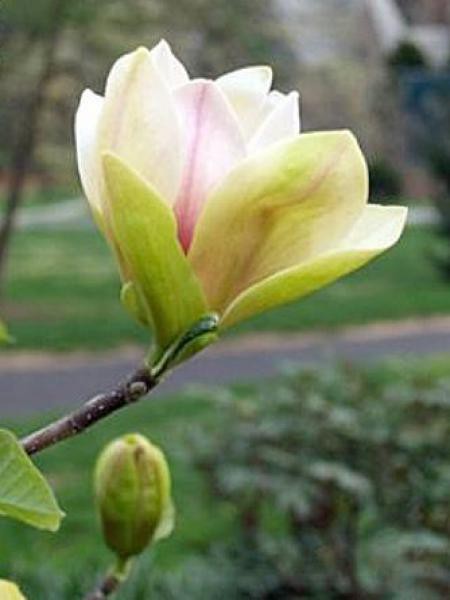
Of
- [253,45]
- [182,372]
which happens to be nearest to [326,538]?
[182,372]

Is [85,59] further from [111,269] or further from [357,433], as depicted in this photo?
[357,433]

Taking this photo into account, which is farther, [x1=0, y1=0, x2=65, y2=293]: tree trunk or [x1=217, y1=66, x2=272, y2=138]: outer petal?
[x1=0, y1=0, x2=65, y2=293]: tree trunk

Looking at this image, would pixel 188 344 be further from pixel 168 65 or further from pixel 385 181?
pixel 385 181

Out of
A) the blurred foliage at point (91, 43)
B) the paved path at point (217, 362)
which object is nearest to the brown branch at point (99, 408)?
the paved path at point (217, 362)

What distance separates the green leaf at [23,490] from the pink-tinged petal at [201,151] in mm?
94

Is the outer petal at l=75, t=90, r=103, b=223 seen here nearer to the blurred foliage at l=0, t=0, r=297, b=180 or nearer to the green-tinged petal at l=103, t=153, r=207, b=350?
the green-tinged petal at l=103, t=153, r=207, b=350

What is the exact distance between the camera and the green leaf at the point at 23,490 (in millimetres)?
586

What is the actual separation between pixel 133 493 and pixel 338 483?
2961 mm

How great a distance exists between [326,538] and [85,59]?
8.87m

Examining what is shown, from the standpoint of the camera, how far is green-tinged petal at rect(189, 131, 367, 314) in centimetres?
57

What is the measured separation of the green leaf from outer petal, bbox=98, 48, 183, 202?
10 cm

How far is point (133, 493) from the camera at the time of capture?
35.8 inches

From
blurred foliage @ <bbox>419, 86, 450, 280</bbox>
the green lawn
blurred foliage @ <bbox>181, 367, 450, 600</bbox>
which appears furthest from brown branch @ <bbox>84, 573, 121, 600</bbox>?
blurred foliage @ <bbox>419, 86, 450, 280</bbox>

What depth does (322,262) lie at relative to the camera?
22.8 inches
